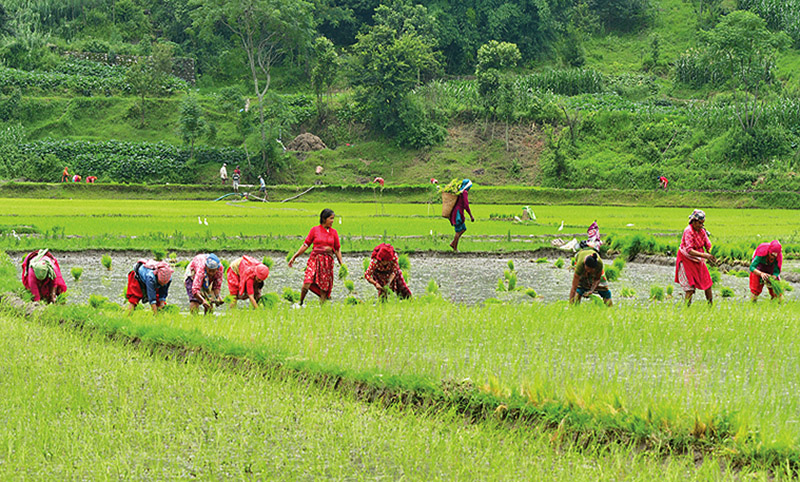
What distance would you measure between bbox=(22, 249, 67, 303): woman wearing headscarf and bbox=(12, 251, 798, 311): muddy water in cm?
76

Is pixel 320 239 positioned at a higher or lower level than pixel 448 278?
higher

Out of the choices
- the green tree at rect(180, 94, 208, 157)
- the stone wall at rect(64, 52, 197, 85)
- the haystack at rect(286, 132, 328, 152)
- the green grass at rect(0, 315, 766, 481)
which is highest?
the stone wall at rect(64, 52, 197, 85)

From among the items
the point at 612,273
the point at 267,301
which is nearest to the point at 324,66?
the point at 612,273

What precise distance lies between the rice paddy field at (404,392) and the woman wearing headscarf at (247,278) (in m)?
0.42

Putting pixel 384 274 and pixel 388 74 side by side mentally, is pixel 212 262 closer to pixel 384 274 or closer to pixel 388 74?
pixel 384 274

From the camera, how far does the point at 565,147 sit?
4084 centimetres

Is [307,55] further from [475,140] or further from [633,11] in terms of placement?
[633,11]

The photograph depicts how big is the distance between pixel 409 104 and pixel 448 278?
32.1 m

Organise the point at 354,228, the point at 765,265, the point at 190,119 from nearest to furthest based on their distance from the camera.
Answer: the point at 765,265 → the point at 354,228 → the point at 190,119

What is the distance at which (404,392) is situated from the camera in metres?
5.49

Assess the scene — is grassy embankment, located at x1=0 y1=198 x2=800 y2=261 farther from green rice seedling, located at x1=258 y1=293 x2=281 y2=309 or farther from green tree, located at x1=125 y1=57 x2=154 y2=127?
green tree, located at x1=125 y1=57 x2=154 y2=127

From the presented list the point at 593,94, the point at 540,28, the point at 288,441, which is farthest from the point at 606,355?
the point at 540,28

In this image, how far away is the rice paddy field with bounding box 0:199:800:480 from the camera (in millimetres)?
4242

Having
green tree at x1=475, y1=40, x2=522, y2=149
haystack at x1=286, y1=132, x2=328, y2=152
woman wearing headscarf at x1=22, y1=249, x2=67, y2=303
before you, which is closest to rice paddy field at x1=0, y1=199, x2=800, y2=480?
woman wearing headscarf at x1=22, y1=249, x2=67, y2=303
